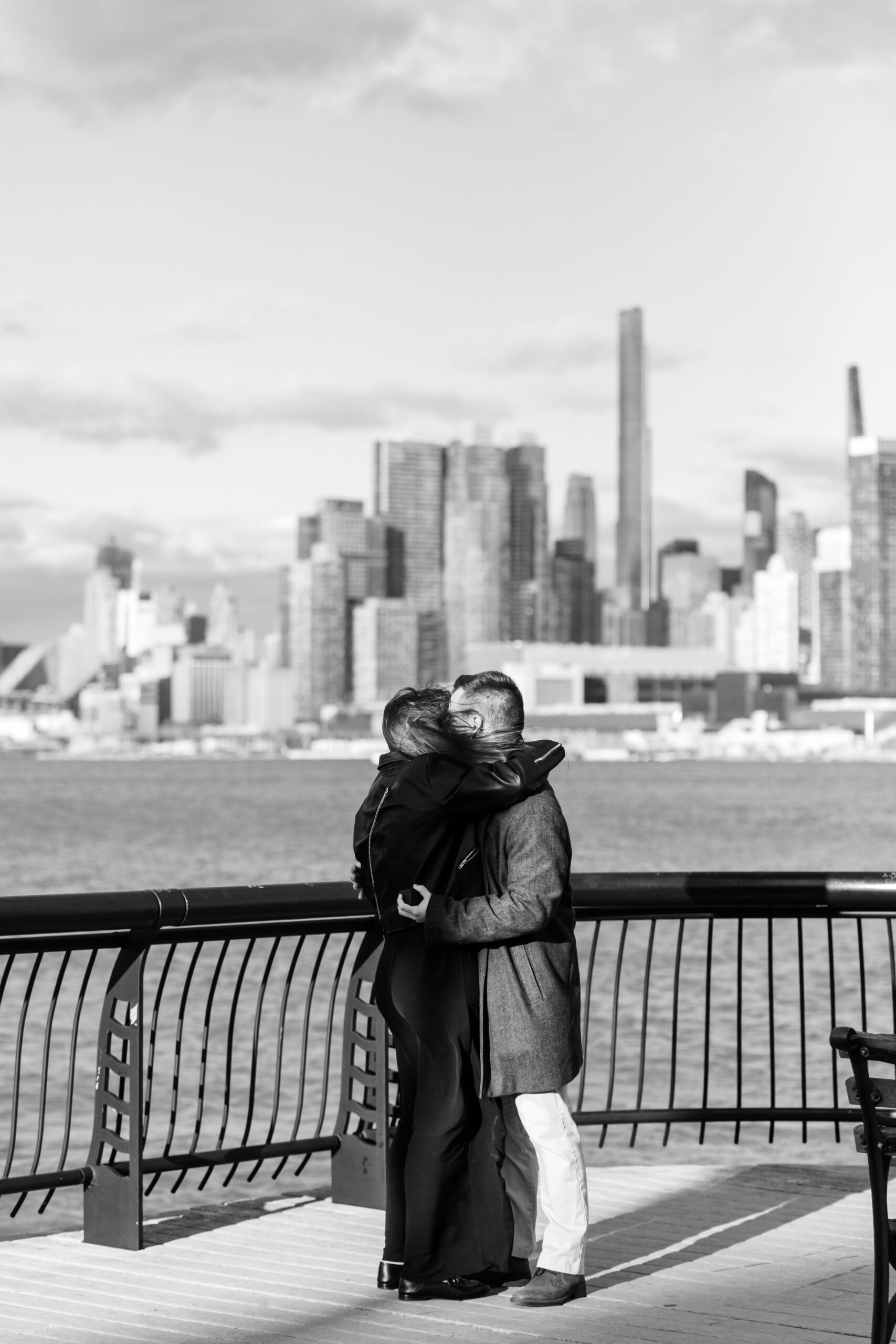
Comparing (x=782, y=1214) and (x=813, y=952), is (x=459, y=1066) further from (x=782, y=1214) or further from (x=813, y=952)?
(x=813, y=952)

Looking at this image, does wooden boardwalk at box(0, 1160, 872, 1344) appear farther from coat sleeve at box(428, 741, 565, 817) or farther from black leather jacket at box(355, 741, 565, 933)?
coat sleeve at box(428, 741, 565, 817)

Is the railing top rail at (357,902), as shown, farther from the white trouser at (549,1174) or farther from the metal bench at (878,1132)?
the metal bench at (878,1132)

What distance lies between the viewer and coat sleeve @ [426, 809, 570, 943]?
5316 mm

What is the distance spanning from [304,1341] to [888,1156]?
174 cm

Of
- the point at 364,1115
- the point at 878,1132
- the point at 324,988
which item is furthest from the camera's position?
the point at 324,988

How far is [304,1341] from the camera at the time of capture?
5219 millimetres

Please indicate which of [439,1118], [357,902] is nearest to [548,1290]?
[439,1118]

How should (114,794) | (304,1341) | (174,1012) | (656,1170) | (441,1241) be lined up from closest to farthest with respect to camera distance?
(304,1341), (441,1241), (656,1170), (174,1012), (114,794)

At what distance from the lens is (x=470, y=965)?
5441 millimetres

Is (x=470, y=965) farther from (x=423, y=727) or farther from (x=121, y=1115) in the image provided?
(x=121, y=1115)

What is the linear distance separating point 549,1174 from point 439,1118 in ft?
1.26

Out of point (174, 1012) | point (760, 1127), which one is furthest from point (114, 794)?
point (760, 1127)

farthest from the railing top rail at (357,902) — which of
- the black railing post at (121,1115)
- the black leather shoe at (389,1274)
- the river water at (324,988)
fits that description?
the black leather shoe at (389,1274)

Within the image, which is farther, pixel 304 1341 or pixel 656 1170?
pixel 656 1170
